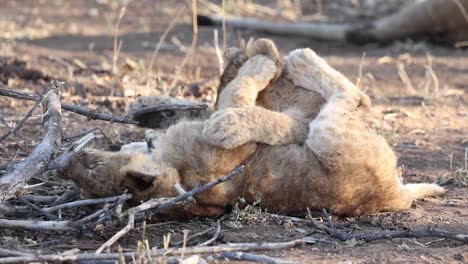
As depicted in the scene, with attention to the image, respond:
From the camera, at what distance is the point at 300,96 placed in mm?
4156

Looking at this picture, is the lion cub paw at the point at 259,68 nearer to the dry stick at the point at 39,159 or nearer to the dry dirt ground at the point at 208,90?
the dry dirt ground at the point at 208,90

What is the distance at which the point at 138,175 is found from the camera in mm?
3334

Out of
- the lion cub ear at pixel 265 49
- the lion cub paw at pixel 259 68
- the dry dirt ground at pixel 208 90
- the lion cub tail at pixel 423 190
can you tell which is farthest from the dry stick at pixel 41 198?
the lion cub tail at pixel 423 190

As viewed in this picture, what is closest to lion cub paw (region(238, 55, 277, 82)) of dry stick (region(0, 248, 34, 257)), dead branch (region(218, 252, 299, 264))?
dead branch (region(218, 252, 299, 264))

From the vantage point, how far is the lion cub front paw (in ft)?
11.5

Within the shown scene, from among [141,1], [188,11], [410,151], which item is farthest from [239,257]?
[141,1]

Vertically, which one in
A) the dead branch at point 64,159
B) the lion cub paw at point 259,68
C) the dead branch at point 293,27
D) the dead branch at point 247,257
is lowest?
the dead branch at point 247,257

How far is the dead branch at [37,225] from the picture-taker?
3082 millimetres

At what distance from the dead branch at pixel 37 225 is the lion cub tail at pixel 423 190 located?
5.17 feet

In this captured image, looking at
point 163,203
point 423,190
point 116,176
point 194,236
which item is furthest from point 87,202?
point 423,190

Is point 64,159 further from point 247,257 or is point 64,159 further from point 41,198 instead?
point 247,257

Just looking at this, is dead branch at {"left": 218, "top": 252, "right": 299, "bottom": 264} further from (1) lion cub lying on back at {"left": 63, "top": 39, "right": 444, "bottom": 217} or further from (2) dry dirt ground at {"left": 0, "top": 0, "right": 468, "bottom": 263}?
(1) lion cub lying on back at {"left": 63, "top": 39, "right": 444, "bottom": 217}

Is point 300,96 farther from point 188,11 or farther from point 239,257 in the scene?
point 188,11

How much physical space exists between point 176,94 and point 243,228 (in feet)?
6.48
